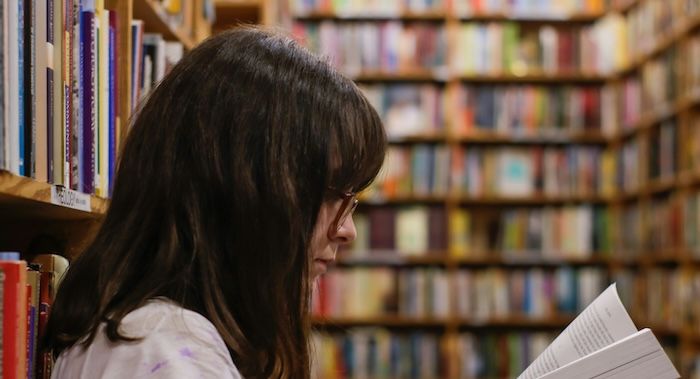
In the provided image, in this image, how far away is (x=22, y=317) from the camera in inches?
35.1

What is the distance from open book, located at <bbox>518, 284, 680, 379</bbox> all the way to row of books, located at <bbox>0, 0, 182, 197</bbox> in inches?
22.9

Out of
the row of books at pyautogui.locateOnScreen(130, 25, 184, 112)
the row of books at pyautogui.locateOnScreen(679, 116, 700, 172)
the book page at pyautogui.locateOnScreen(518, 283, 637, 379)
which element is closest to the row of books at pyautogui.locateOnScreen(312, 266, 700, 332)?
the row of books at pyautogui.locateOnScreen(679, 116, 700, 172)

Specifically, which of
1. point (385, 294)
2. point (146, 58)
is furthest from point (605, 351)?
point (385, 294)

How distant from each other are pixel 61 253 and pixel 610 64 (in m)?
3.76

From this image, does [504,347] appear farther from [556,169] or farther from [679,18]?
[679,18]

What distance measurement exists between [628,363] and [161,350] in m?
0.52

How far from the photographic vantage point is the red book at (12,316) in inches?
33.9

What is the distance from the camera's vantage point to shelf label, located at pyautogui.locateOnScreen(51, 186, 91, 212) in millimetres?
1024

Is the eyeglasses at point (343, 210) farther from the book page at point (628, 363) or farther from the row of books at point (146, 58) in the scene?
the row of books at point (146, 58)

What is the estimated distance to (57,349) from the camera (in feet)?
3.09

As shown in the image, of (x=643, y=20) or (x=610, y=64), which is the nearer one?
(x=643, y=20)

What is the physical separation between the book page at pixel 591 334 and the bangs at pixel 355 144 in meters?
0.37

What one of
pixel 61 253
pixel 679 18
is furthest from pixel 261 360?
pixel 679 18

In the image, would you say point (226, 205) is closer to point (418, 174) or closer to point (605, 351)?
point (605, 351)
